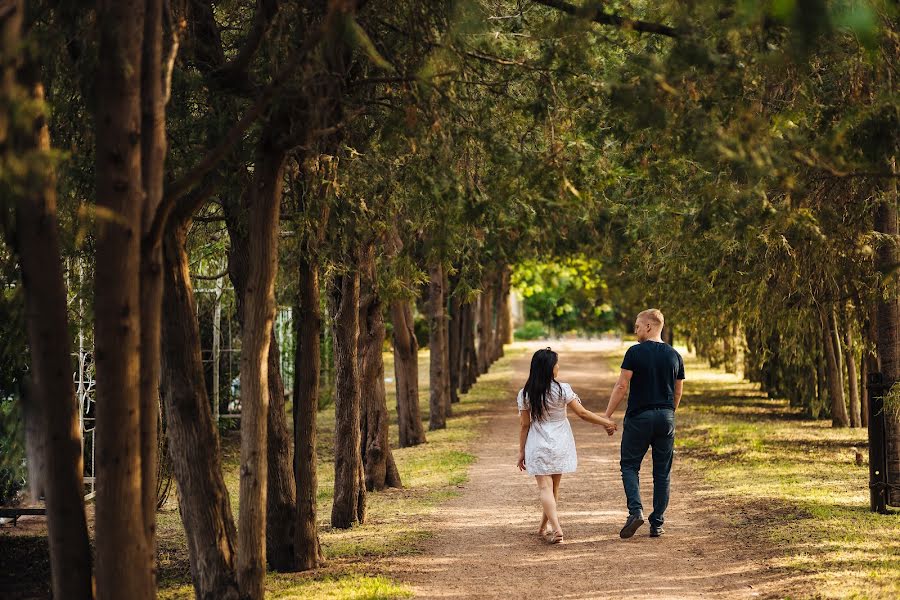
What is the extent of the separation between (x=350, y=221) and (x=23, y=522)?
6664 mm

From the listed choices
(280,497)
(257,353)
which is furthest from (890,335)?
(257,353)

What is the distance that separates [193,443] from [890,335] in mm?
7973

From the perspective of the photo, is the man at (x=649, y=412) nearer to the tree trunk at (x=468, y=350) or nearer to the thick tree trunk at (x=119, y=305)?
the thick tree trunk at (x=119, y=305)

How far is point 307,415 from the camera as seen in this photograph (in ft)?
32.8

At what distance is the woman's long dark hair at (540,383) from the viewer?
33.8 ft

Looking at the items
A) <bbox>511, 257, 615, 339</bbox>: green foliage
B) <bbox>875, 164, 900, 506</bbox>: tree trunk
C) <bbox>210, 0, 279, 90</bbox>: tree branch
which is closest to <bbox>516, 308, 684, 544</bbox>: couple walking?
<bbox>875, 164, 900, 506</bbox>: tree trunk

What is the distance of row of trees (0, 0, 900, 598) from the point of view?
6102mm

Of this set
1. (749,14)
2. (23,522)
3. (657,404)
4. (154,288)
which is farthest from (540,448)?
(23,522)

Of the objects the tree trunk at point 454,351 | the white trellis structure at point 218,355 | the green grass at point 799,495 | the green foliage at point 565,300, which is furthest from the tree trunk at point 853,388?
the green foliage at point 565,300

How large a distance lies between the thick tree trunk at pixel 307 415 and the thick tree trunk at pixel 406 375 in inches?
357

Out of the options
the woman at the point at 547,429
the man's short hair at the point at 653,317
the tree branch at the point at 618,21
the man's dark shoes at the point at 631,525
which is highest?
the tree branch at the point at 618,21

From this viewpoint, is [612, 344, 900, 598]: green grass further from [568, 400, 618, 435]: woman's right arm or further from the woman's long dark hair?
the woman's long dark hair

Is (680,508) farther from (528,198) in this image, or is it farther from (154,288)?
(154,288)

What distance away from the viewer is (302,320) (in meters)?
9.84
